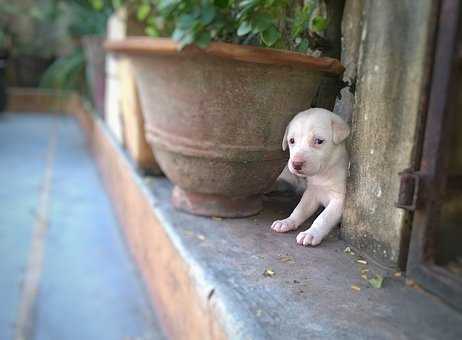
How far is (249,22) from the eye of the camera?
1.18 m

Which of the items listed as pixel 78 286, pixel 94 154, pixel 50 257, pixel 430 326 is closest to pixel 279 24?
pixel 430 326

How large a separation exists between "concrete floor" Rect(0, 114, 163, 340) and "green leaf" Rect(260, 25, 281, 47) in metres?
0.95

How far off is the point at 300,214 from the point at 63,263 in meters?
1.21

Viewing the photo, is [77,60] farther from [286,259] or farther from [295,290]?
[295,290]

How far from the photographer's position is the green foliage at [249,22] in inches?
44.1

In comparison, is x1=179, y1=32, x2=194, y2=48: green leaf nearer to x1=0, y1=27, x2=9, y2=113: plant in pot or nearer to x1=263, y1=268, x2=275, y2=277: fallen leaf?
x1=263, y1=268, x2=275, y2=277: fallen leaf

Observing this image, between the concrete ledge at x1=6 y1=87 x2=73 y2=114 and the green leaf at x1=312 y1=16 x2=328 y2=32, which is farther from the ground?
the green leaf at x1=312 y1=16 x2=328 y2=32

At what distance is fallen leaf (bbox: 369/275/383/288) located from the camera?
966 millimetres

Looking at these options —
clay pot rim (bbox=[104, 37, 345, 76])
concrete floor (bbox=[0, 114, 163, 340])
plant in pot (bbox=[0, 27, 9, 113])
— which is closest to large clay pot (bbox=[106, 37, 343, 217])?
clay pot rim (bbox=[104, 37, 345, 76])

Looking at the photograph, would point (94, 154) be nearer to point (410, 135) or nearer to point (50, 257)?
point (50, 257)

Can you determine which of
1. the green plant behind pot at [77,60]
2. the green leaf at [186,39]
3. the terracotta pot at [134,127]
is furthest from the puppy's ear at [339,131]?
the green plant behind pot at [77,60]

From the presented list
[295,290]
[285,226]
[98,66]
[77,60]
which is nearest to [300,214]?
[285,226]

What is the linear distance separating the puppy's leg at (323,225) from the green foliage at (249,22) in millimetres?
400

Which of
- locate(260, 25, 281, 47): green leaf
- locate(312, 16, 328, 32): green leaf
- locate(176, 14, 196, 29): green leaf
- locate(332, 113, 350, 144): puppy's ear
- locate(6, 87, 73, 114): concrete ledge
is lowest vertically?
locate(6, 87, 73, 114): concrete ledge
